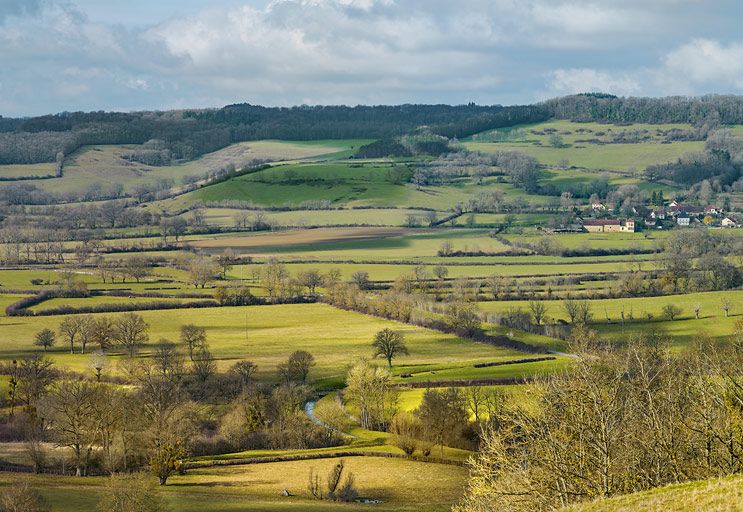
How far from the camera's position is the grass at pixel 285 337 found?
300ft

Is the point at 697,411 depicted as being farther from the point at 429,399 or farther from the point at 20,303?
the point at 20,303

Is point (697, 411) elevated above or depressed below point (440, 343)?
above

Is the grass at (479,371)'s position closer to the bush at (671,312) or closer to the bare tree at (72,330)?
the bush at (671,312)

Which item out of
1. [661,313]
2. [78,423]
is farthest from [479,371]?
[78,423]

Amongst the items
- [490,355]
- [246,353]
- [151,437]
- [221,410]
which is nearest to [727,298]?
[490,355]

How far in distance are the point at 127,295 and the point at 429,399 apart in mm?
66350

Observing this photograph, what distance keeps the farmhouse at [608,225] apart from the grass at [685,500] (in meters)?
161

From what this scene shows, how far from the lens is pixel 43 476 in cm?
5484

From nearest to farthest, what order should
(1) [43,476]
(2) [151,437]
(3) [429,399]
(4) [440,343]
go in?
(1) [43,476], (2) [151,437], (3) [429,399], (4) [440,343]

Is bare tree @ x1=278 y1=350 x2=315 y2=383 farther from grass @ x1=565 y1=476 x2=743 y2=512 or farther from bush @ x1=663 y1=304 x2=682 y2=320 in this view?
grass @ x1=565 y1=476 x2=743 y2=512

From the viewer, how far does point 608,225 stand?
190m

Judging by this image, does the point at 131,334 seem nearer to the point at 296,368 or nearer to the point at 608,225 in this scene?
the point at 296,368

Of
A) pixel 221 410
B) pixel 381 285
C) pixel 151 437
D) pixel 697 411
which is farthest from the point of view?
pixel 381 285

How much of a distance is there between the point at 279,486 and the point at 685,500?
31727 millimetres
